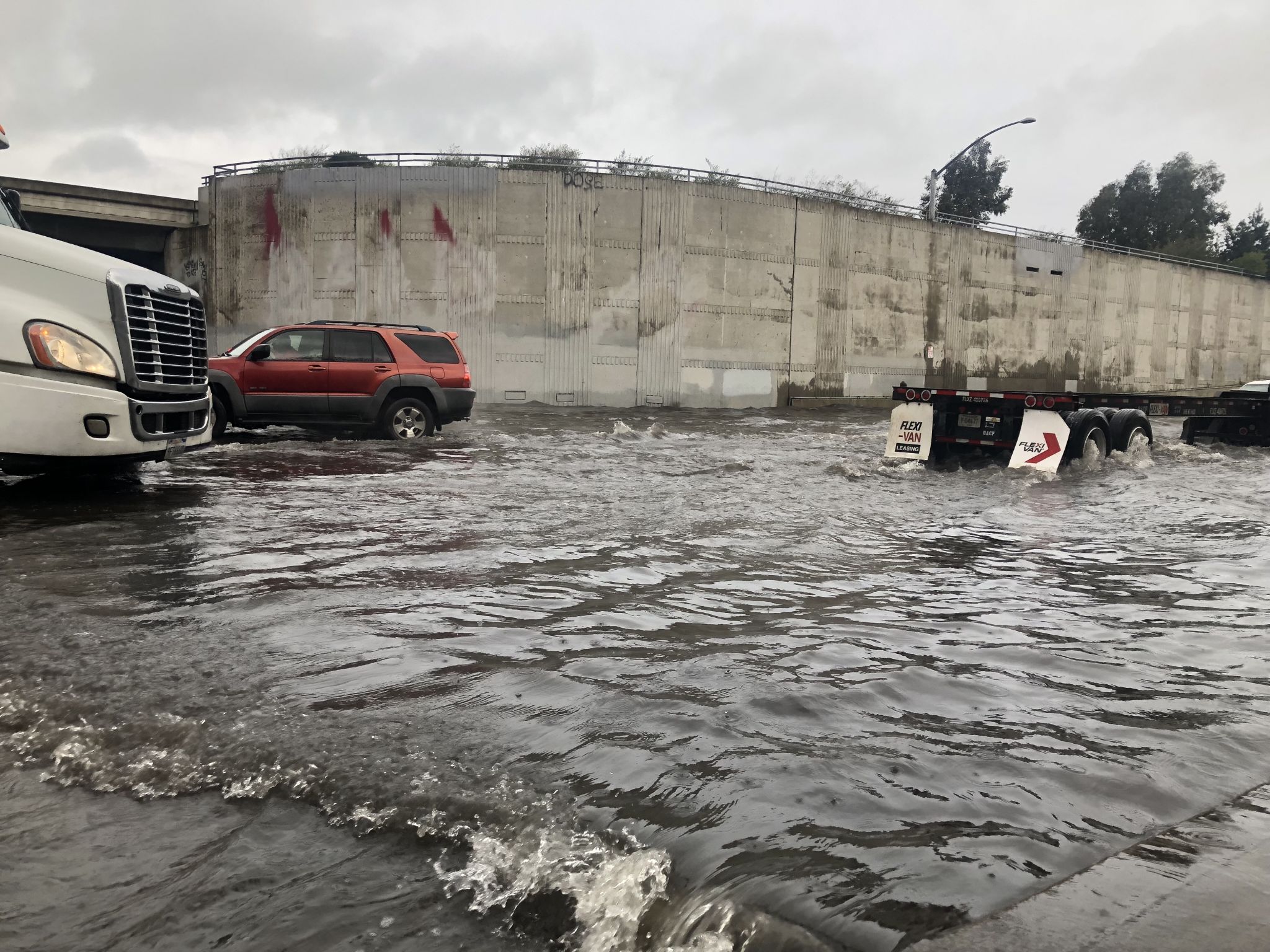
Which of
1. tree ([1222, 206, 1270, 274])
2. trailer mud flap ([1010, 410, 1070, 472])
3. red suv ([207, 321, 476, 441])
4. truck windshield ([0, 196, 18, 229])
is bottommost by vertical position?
trailer mud flap ([1010, 410, 1070, 472])

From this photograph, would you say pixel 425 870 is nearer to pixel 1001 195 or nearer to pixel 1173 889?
pixel 1173 889

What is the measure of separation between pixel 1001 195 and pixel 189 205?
5657 cm

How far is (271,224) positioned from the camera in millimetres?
27359

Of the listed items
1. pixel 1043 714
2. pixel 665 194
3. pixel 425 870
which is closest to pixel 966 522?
pixel 1043 714

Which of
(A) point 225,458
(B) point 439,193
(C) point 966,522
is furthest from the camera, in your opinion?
(B) point 439,193

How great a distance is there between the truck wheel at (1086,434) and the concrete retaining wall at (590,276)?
15.9 meters

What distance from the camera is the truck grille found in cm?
721

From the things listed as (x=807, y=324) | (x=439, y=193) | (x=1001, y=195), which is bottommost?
(x=807, y=324)

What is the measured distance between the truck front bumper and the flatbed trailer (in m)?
9.87

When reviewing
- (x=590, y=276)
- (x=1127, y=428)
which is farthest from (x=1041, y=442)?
(x=590, y=276)

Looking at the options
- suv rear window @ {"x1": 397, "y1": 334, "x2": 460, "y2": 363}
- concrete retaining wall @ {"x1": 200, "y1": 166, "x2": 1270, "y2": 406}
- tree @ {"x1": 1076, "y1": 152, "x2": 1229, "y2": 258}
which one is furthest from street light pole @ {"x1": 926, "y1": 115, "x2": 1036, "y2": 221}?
tree @ {"x1": 1076, "y1": 152, "x2": 1229, "y2": 258}

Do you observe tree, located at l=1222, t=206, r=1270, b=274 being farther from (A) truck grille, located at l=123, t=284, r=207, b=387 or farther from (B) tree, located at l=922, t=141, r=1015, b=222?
(A) truck grille, located at l=123, t=284, r=207, b=387

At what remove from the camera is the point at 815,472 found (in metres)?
12.5

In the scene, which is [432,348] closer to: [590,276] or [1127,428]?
[1127,428]
